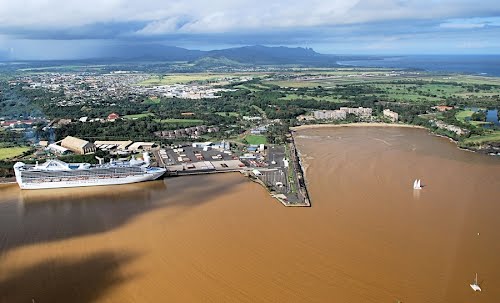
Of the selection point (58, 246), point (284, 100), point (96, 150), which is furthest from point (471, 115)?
point (58, 246)

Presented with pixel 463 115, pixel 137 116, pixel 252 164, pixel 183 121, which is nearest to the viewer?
pixel 252 164

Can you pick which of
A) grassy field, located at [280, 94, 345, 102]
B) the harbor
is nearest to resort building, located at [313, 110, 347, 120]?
grassy field, located at [280, 94, 345, 102]

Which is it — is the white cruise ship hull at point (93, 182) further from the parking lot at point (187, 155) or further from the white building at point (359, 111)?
the white building at point (359, 111)

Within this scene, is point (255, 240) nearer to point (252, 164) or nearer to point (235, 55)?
point (252, 164)

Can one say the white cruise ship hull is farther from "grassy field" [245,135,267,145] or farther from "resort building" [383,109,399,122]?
"resort building" [383,109,399,122]

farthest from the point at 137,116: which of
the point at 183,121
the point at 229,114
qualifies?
the point at 229,114

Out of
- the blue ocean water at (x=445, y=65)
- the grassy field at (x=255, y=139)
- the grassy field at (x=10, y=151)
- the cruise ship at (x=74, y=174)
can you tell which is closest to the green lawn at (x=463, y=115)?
the grassy field at (x=255, y=139)
